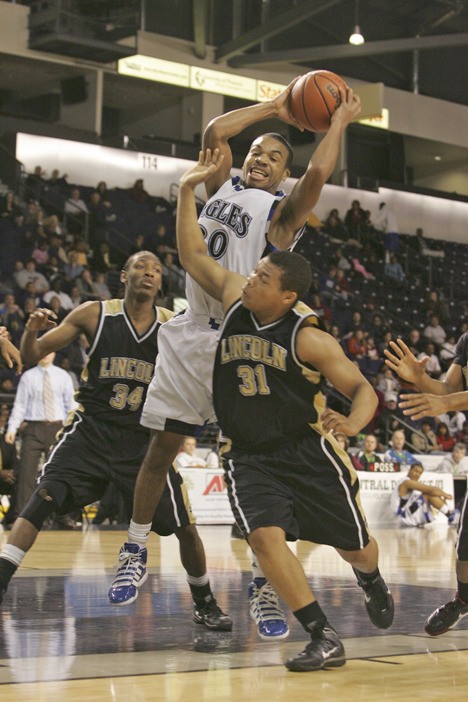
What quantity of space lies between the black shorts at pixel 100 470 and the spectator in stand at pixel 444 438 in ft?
46.2

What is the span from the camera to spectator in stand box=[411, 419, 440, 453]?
18484 millimetres

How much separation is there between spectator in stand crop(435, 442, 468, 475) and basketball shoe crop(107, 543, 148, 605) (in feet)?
40.3

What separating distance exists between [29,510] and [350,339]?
51.4 ft

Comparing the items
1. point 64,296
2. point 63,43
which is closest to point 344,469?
point 64,296

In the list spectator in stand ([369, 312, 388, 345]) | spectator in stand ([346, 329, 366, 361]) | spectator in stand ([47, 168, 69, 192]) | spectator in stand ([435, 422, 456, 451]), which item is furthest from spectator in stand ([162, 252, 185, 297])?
spectator in stand ([435, 422, 456, 451])

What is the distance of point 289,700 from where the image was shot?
343 centimetres

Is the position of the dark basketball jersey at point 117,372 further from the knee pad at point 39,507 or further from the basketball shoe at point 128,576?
the basketball shoe at point 128,576

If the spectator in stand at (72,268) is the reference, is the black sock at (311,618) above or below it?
below

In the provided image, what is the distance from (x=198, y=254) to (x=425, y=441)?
47.2ft

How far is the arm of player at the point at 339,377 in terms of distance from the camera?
4.06m

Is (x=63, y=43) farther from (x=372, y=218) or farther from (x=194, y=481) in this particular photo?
(x=194, y=481)

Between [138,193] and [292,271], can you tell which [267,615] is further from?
[138,193]

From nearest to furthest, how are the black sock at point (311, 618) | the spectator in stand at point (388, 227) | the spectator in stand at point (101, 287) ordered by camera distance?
the black sock at point (311, 618) < the spectator in stand at point (101, 287) < the spectator in stand at point (388, 227)

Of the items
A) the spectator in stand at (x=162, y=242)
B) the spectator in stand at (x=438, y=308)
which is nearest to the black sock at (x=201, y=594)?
the spectator in stand at (x=162, y=242)
